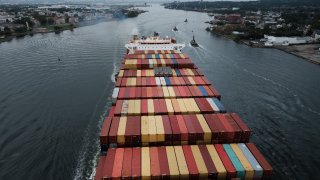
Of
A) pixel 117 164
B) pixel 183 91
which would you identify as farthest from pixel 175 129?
pixel 183 91

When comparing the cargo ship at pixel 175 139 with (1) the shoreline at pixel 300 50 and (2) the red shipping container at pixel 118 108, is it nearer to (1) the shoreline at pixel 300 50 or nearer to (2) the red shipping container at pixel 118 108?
(2) the red shipping container at pixel 118 108

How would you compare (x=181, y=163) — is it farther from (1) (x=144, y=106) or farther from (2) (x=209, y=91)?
(2) (x=209, y=91)

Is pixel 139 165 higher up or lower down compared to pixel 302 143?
higher up

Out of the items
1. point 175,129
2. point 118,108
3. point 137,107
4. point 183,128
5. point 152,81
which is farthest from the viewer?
point 152,81

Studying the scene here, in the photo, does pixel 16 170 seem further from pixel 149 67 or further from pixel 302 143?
pixel 302 143

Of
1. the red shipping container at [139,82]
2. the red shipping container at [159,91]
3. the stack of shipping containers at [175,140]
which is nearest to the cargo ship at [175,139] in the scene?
the stack of shipping containers at [175,140]

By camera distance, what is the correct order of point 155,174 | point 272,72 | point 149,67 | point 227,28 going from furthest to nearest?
1. point 227,28
2. point 272,72
3. point 149,67
4. point 155,174

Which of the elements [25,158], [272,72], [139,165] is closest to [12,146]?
[25,158]

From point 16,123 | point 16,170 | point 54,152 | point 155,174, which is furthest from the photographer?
point 16,123
